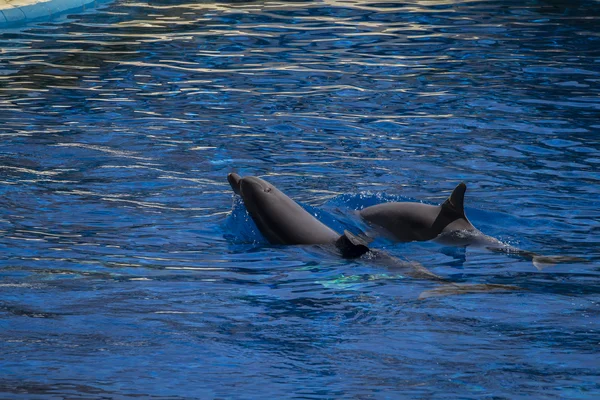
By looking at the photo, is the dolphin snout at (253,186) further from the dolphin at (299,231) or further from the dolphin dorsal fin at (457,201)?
the dolphin dorsal fin at (457,201)

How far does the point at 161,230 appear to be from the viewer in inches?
306

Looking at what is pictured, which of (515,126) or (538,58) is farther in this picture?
(538,58)

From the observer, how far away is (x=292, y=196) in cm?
886

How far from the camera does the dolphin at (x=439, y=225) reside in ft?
→ 23.8

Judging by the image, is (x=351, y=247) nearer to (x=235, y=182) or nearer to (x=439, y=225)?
(x=439, y=225)

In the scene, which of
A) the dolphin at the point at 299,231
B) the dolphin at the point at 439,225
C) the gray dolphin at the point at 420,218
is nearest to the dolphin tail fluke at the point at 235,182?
the dolphin at the point at 299,231

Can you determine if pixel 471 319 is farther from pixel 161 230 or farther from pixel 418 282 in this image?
pixel 161 230

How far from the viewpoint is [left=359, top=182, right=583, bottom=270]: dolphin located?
7.24 meters

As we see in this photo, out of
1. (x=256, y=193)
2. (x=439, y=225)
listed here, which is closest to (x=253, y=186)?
(x=256, y=193)

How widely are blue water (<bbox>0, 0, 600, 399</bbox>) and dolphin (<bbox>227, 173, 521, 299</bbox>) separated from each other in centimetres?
12

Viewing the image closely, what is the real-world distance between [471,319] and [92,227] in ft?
11.1

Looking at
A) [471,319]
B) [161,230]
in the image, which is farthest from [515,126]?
[471,319]

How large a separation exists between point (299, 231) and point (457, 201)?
119cm

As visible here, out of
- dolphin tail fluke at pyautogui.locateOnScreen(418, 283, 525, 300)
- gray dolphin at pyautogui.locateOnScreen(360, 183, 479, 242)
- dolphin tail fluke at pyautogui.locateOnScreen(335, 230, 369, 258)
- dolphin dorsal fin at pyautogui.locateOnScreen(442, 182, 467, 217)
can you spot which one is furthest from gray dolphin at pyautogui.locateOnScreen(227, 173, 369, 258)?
dolphin tail fluke at pyautogui.locateOnScreen(418, 283, 525, 300)
